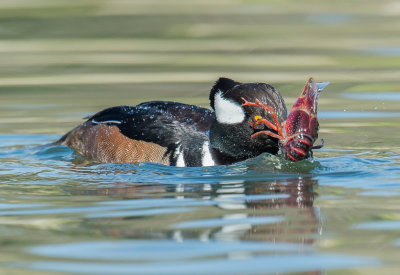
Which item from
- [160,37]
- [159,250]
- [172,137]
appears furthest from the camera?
[160,37]

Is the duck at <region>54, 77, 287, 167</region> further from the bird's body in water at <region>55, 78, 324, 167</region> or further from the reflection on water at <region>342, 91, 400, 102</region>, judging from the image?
the reflection on water at <region>342, 91, 400, 102</region>

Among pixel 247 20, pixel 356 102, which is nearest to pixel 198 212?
pixel 356 102

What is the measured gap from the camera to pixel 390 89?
1219 cm

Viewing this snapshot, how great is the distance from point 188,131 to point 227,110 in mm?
630

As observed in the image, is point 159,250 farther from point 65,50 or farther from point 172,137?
point 65,50

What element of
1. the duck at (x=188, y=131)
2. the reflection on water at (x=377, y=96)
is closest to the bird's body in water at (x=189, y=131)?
the duck at (x=188, y=131)

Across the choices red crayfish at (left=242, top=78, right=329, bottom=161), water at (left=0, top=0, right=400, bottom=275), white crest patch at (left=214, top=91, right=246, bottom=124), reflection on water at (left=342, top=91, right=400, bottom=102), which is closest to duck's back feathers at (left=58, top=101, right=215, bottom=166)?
water at (left=0, top=0, right=400, bottom=275)

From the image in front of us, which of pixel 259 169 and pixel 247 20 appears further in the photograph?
pixel 247 20

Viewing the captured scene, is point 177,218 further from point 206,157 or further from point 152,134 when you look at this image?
point 152,134

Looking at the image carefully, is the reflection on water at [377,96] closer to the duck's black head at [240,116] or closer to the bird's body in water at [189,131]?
the bird's body in water at [189,131]

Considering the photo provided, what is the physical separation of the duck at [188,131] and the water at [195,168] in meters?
Result: 0.18

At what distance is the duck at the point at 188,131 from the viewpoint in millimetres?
8008

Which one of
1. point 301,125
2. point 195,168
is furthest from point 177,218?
point 195,168

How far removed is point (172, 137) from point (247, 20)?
923 centimetres
